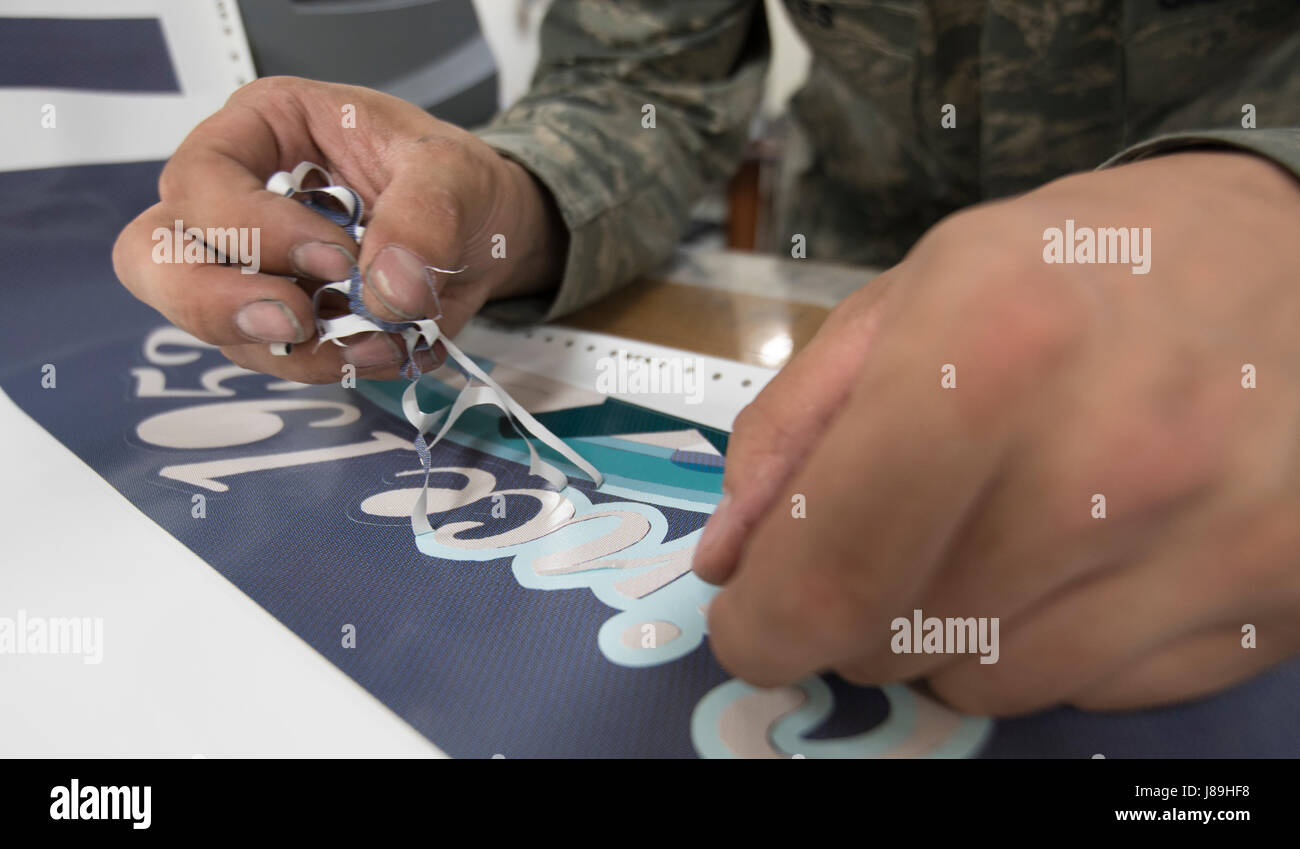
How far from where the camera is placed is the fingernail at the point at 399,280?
455 mm

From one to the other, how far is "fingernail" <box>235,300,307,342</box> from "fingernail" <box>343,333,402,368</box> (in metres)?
0.04

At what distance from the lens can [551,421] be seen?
56 centimetres

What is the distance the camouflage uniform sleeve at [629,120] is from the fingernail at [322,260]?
232 mm

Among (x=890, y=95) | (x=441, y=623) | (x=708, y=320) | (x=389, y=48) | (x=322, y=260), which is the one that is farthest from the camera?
(x=389, y=48)

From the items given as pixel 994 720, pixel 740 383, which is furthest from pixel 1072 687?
pixel 740 383

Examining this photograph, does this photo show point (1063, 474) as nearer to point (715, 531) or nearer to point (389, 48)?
point (715, 531)

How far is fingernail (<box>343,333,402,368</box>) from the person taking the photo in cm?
51

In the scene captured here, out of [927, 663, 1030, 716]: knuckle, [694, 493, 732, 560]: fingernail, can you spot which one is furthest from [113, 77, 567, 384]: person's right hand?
[927, 663, 1030, 716]: knuckle

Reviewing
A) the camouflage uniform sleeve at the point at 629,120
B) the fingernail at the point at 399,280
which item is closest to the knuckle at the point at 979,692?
the fingernail at the point at 399,280

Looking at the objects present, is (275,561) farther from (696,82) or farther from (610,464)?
(696,82)

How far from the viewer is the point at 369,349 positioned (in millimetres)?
511

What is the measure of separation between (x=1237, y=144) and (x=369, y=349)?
471 mm

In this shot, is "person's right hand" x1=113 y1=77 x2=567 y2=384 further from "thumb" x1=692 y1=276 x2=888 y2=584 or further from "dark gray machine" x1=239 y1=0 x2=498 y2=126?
"dark gray machine" x1=239 y1=0 x2=498 y2=126

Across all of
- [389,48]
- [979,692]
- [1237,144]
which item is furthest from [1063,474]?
[389,48]
